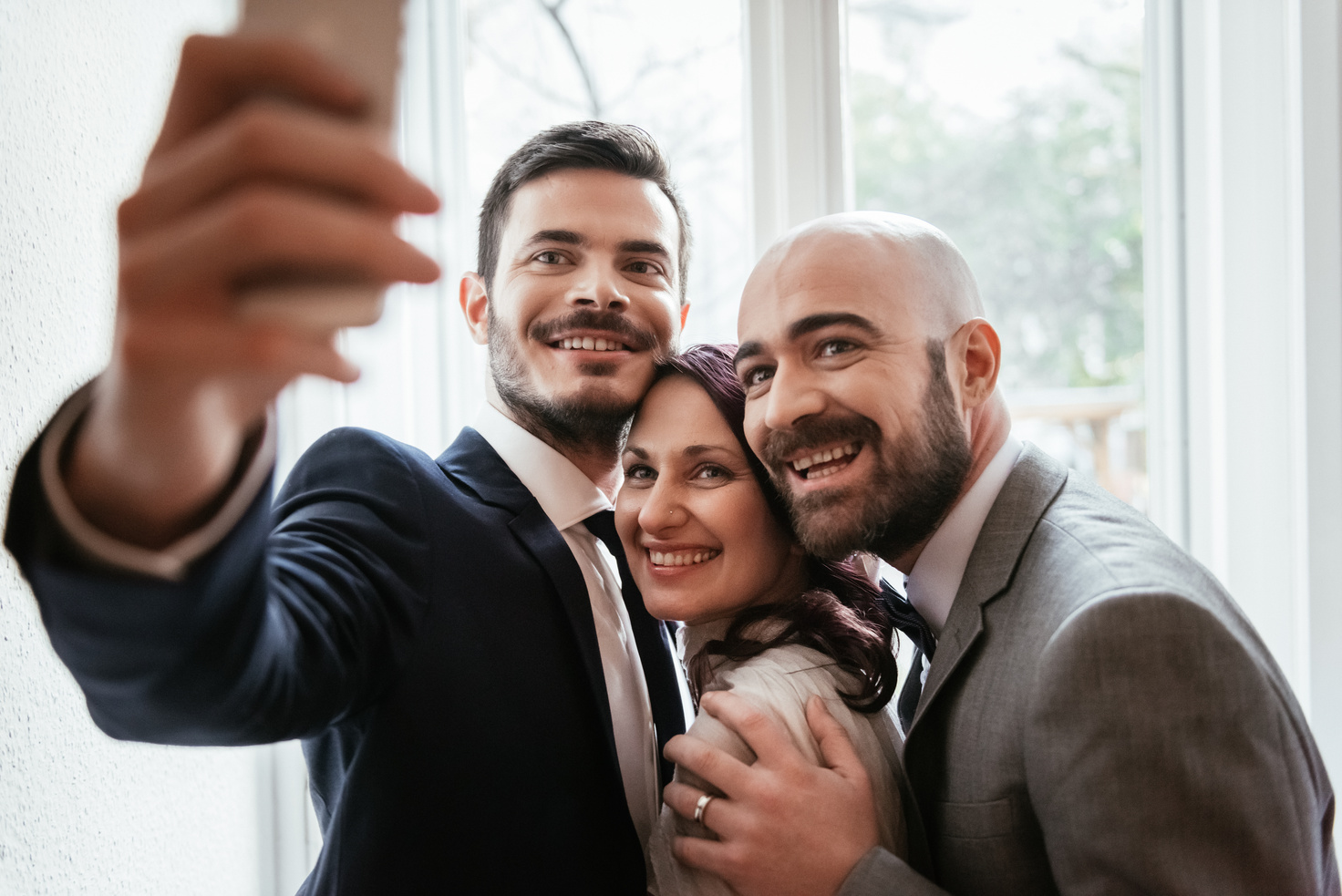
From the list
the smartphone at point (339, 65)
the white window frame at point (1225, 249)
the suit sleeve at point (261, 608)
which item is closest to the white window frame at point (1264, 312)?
the white window frame at point (1225, 249)

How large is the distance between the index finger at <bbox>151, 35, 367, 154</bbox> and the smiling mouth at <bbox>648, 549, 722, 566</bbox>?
3.07 ft

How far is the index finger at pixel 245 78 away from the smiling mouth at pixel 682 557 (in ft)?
3.07

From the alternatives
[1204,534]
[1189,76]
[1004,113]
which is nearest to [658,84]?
[1004,113]

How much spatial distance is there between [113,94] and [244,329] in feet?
4.15

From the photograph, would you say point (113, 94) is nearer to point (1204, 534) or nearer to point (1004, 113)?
point (1004, 113)

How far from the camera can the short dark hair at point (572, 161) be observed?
1.41m

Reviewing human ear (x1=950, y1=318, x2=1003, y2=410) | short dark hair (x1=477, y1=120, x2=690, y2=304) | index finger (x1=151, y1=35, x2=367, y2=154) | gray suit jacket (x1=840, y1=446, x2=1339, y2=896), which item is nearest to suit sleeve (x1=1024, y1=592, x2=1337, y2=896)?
gray suit jacket (x1=840, y1=446, x2=1339, y2=896)

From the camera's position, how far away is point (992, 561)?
3.47 feet

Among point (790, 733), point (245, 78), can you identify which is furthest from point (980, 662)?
point (245, 78)

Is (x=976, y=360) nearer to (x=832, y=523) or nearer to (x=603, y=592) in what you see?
(x=832, y=523)

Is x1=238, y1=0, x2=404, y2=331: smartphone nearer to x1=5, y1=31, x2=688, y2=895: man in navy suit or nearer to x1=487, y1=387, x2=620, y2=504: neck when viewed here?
x1=5, y1=31, x2=688, y2=895: man in navy suit

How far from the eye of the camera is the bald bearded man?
82 cm

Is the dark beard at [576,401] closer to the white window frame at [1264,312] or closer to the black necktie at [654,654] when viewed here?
the black necktie at [654,654]

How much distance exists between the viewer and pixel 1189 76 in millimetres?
1915
